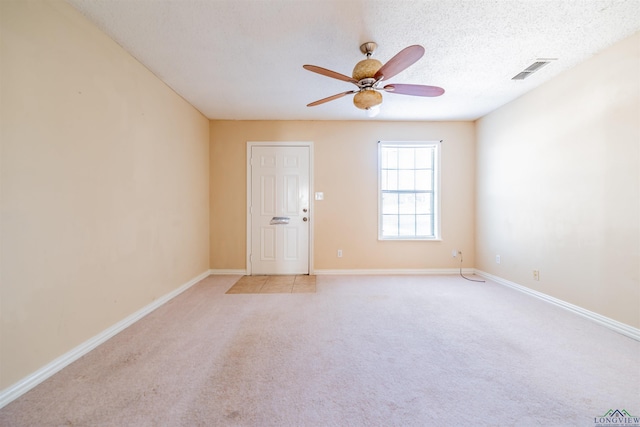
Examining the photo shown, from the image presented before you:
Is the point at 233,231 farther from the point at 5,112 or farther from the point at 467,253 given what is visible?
the point at 467,253

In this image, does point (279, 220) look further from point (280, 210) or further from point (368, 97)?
point (368, 97)

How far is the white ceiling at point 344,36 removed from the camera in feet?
5.84

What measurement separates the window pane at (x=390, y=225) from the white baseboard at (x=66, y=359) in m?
3.35

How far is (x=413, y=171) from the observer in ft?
13.7

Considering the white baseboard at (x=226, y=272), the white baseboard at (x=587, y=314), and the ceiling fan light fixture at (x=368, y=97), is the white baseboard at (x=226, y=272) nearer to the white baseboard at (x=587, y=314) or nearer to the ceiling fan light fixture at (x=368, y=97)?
the ceiling fan light fixture at (x=368, y=97)

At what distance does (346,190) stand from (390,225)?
97 cm

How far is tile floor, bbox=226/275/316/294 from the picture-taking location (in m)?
3.25

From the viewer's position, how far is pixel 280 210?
409 centimetres

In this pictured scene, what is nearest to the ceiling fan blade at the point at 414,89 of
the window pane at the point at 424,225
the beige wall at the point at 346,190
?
the beige wall at the point at 346,190

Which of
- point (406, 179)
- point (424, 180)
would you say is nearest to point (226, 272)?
point (406, 179)

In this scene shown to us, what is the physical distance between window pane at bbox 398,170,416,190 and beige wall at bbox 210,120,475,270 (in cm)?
46

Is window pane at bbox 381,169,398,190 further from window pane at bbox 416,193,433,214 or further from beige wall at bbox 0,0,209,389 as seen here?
beige wall at bbox 0,0,209,389

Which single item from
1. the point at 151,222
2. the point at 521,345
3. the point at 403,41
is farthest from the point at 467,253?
the point at 151,222

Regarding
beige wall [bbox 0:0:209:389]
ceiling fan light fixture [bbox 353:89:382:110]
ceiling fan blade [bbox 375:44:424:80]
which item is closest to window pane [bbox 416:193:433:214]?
ceiling fan light fixture [bbox 353:89:382:110]
